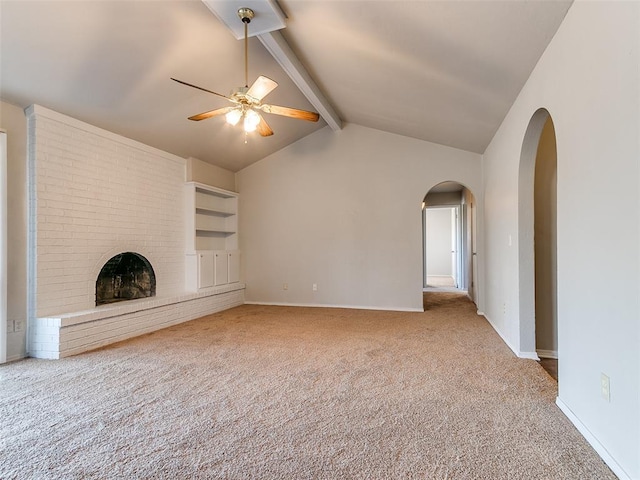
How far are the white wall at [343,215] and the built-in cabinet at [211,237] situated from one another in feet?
0.76

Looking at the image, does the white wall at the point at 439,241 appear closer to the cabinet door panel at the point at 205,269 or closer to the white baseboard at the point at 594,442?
the cabinet door panel at the point at 205,269

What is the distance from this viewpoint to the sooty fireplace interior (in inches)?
169

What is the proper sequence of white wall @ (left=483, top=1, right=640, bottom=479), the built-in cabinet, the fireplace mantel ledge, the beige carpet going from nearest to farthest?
white wall @ (left=483, top=1, right=640, bottom=479)
the beige carpet
the fireplace mantel ledge
the built-in cabinet

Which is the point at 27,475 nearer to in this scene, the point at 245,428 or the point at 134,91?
the point at 245,428

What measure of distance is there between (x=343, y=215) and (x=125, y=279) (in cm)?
339

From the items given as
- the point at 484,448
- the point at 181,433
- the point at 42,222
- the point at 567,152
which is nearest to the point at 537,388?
the point at 484,448

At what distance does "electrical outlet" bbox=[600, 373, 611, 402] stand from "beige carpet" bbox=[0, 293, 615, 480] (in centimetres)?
30

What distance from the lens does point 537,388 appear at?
7.94 feet

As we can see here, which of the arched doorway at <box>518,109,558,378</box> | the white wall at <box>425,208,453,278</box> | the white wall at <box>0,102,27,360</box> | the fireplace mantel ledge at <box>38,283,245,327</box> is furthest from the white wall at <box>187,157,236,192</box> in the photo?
the white wall at <box>425,208,453,278</box>

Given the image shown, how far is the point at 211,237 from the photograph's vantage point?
6.04 m

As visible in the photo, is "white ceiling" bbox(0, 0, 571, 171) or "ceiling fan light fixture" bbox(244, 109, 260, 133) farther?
"ceiling fan light fixture" bbox(244, 109, 260, 133)

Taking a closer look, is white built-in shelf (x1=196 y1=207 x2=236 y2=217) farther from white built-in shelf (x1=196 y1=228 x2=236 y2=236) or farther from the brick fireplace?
the brick fireplace

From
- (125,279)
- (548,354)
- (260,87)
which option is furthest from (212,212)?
(548,354)

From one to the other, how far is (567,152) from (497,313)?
8.35ft
